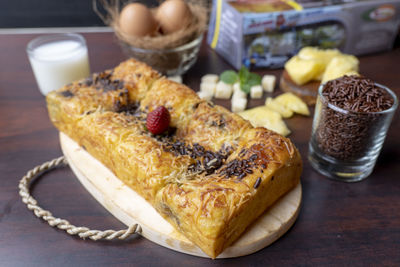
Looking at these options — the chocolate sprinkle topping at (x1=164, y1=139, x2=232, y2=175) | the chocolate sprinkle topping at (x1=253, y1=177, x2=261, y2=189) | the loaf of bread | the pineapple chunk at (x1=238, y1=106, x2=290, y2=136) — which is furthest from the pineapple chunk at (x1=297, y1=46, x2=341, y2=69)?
the chocolate sprinkle topping at (x1=253, y1=177, x2=261, y2=189)

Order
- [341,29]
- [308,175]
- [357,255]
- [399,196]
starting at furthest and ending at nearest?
[341,29] → [308,175] → [399,196] → [357,255]

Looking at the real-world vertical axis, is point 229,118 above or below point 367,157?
above

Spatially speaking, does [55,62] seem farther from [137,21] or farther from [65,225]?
[65,225]

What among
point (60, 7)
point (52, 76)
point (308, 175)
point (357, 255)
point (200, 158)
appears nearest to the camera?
point (357, 255)

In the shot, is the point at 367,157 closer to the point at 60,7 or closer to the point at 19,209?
the point at 19,209

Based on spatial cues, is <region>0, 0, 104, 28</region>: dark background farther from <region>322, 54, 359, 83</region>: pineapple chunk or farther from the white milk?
<region>322, 54, 359, 83</region>: pineapple chunk

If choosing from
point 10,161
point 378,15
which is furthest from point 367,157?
point 10,161

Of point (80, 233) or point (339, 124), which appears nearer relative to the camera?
point (80, 233)
